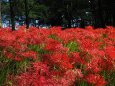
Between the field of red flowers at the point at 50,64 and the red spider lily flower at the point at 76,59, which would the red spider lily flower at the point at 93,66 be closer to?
the field of red flowers at the point at 50,64

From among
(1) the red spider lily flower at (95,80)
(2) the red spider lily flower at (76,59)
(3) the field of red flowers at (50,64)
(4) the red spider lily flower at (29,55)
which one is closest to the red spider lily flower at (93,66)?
(3) the field of red flowers at (50,64)

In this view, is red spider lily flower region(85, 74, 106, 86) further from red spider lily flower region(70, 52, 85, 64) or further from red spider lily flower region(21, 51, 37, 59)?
red spider lily flower region(21, 51, 37, 59)

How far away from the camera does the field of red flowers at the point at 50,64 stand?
5262 millimetres

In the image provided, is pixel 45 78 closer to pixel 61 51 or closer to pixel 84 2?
pixel 61 51

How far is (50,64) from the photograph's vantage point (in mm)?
5801

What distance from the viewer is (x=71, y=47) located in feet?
24.9

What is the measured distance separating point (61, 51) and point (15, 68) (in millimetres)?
969

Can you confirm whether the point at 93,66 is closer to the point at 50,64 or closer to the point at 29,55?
the point at 50,64

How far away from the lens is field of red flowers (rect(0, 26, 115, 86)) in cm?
526

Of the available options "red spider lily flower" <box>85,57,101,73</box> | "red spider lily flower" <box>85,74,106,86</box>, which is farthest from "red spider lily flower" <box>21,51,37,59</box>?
"red spider lily flower" <box>85,74,106,86</box>

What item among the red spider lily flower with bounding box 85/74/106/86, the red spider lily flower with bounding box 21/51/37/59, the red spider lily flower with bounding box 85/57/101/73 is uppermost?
the red spider lily flower with bounding box 21/51/37/59

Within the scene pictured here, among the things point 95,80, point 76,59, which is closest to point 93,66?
point 76,59

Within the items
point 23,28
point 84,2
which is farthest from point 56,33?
point 84,2

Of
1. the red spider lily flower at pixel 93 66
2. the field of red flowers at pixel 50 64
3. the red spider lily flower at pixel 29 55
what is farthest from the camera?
the red spider lily flower at pixel 29 55
